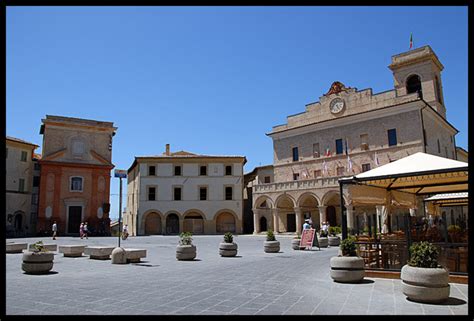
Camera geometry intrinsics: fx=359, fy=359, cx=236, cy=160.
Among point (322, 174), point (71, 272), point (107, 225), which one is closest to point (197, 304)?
point (71, 272)

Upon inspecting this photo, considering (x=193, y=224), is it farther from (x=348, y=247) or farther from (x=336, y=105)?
(x=348, y=247)

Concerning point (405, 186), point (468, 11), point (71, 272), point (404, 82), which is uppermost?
point (404, 82)

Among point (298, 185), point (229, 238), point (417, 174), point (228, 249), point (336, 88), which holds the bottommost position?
point (228, 249)

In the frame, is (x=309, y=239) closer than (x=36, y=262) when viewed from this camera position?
No

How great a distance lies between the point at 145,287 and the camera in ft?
25.4

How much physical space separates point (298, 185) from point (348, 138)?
275 inches

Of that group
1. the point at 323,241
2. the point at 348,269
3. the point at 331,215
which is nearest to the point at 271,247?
the point at 323,241

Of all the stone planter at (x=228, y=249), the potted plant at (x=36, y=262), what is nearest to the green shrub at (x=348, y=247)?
the stone planter at (x=228, y=249)

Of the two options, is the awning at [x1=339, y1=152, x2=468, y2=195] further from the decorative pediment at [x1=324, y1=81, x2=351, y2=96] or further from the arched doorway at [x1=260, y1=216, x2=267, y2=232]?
the arched doorway at [x1=260, y1=216, x2=267, y2=232]

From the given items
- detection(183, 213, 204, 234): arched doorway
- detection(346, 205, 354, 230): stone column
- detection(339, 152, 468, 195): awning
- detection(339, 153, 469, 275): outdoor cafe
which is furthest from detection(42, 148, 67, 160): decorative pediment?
detection(339, 152, 468, 195): awning

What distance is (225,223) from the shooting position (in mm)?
43781

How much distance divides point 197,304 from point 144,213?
128 ft

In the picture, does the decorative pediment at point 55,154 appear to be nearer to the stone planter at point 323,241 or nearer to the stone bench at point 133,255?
the stone bench at point 133,255
